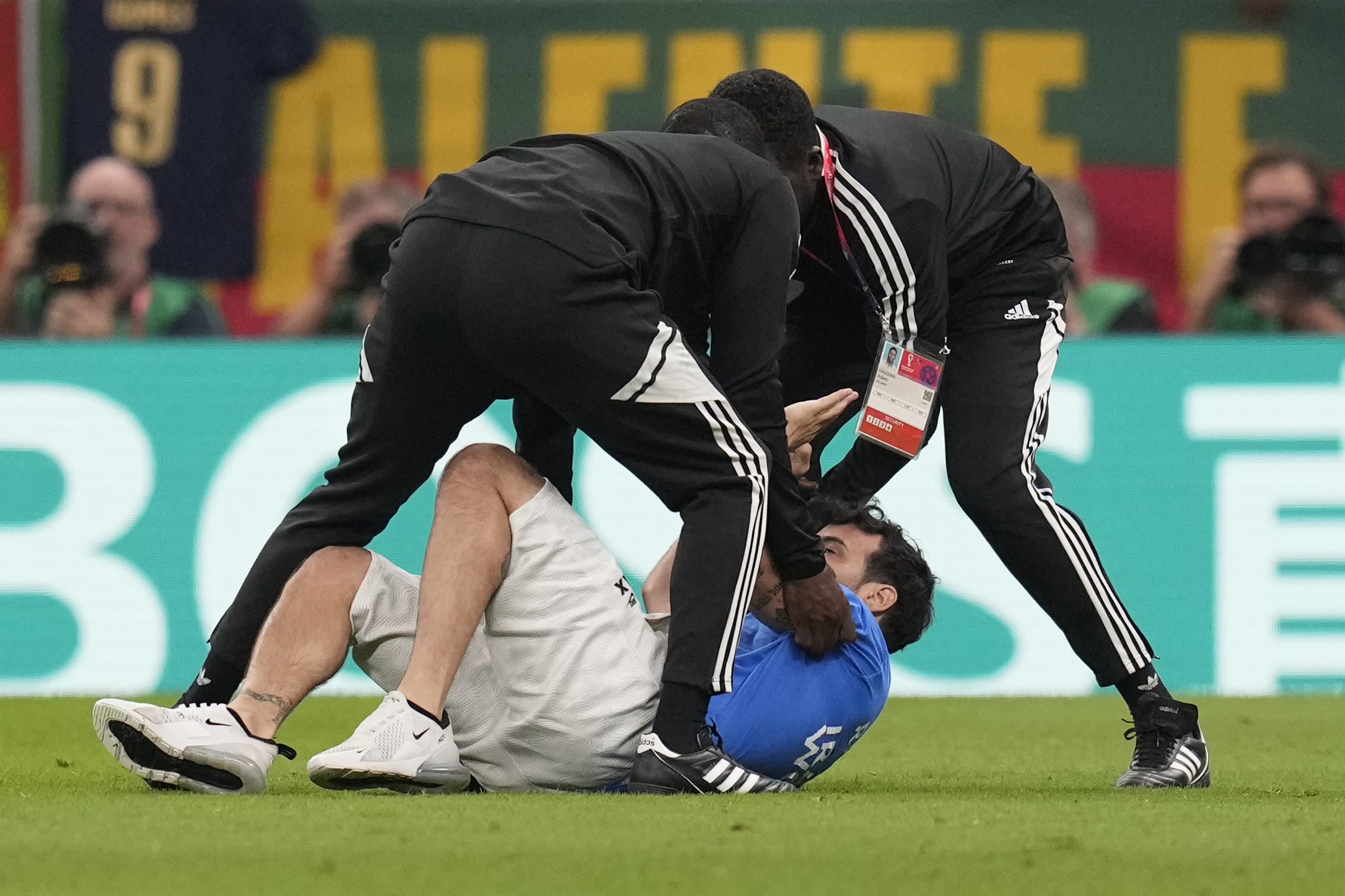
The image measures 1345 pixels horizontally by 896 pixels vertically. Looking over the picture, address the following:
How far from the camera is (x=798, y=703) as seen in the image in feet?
11.1

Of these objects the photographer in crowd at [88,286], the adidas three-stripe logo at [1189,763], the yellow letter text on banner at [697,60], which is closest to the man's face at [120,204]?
the photographer in crowd at [88,286]

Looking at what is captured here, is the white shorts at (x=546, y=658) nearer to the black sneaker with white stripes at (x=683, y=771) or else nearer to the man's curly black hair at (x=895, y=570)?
the black sneaker with white stripes at (x=683, y=771)

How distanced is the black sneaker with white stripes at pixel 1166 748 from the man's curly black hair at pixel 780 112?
1.29m

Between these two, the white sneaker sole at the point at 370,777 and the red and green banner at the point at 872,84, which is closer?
the white sneaker sole at the point at 370,777

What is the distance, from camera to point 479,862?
2479 mm

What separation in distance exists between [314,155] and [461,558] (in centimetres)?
452

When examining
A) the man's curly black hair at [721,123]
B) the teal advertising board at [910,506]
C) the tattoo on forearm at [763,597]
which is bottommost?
the teal advertising board at [910,506]

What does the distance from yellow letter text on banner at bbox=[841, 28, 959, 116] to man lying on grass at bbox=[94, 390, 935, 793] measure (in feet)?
14.0

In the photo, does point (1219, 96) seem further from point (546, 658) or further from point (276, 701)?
point (276, 701)

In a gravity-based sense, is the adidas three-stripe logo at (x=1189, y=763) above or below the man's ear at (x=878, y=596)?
below

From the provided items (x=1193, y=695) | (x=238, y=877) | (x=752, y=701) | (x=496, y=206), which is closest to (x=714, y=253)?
(x=496, y=206)

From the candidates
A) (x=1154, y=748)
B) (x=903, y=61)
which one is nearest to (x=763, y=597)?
(x=1154, y=748)

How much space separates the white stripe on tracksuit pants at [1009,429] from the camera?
3.83 m

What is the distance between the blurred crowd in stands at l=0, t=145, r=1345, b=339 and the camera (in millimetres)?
6520
